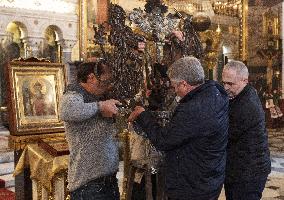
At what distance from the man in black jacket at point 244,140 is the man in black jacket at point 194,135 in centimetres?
47

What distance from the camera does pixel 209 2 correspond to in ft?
50.0

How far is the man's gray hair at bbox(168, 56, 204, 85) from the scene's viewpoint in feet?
7.72

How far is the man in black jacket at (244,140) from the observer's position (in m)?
2.88

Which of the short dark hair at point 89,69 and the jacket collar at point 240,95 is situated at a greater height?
the short dark hair at point 89,69

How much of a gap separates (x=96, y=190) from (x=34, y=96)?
139 centimetres

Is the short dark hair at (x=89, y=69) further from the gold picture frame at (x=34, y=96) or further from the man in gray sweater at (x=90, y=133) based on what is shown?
the gold picture frame at (x=34, y=96)

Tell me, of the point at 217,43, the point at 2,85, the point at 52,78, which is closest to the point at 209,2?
the point at 217,43

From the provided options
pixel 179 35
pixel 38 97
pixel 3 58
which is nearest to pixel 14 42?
pixel 3 58

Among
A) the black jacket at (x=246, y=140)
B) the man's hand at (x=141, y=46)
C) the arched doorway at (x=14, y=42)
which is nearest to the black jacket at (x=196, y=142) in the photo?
the black jacket at (x=246, y=140)

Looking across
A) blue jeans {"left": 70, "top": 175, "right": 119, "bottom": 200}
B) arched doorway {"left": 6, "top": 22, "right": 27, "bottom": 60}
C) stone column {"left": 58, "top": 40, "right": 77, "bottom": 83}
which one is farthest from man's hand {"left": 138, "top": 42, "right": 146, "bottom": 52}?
arched doorway {"left": 6, "top": 22, "right": 27, "bottom": 60}

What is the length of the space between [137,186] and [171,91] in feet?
2.87

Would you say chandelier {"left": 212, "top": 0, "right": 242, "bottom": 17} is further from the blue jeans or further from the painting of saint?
the blue jeans

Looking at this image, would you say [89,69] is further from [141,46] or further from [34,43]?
[34,43]

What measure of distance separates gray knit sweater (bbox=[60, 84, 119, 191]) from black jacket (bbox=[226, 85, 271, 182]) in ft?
2.74
